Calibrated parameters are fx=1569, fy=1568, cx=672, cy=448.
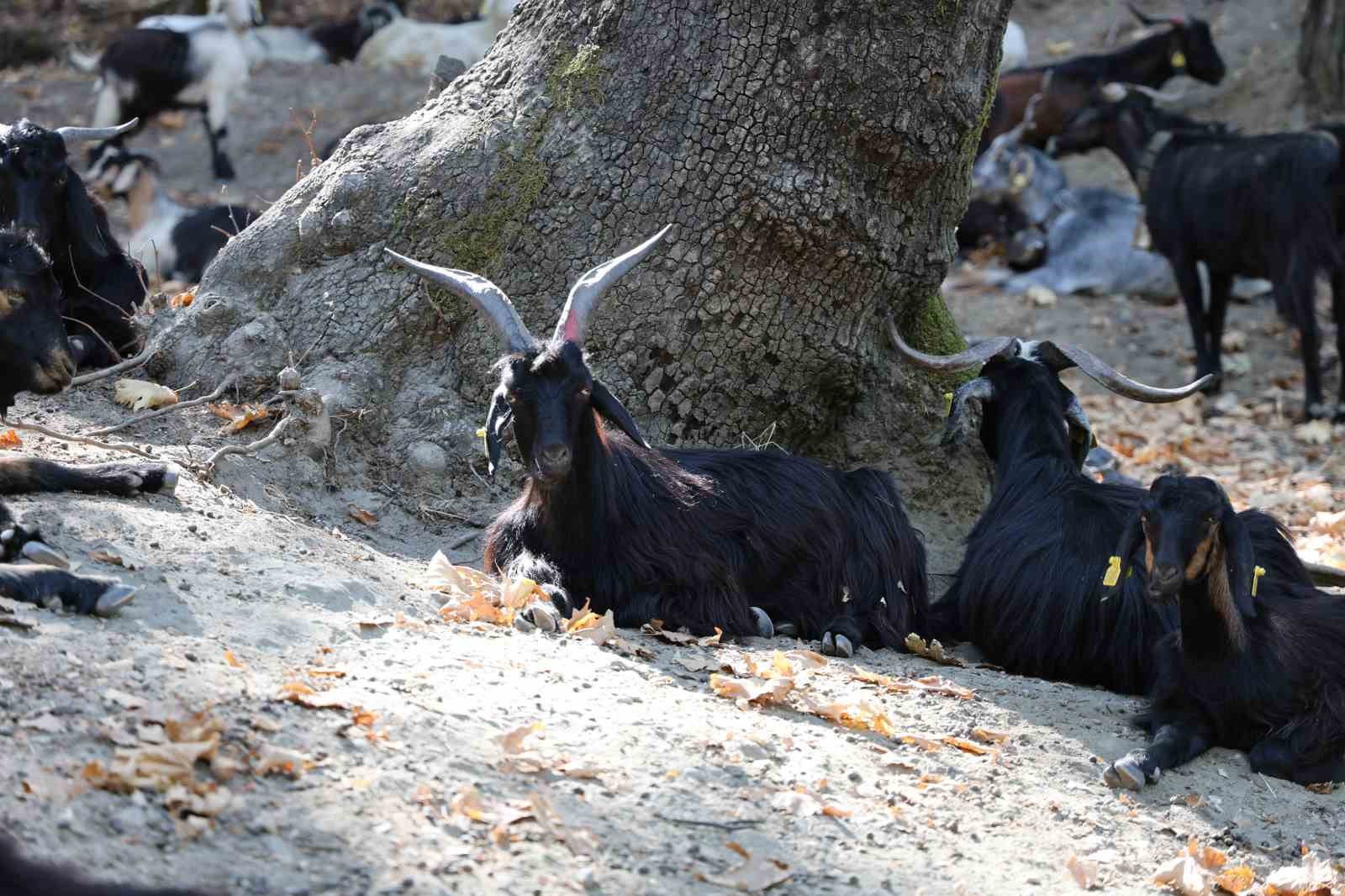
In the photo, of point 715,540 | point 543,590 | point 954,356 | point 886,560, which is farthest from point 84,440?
point 954,356

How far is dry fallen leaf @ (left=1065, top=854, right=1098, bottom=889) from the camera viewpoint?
14.1ft

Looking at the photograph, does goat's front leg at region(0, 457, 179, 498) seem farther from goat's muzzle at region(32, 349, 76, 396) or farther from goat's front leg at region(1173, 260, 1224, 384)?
goat's front leg at region(1173, 260, 1224, 384)

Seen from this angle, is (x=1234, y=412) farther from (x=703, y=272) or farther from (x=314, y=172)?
(x=314, y=172)

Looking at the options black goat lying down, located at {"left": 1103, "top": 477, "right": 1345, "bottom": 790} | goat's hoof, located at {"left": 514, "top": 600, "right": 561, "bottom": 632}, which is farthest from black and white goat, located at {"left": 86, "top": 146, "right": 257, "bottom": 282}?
black goat lying down, located at {"left": 1103, "top": 477, "right": 1345, "bottom": 790}

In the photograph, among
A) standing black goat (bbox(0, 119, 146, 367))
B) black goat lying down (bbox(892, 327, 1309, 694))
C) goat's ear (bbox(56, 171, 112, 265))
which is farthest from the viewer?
goat's ear (bbox(56, 171, 112, 265))

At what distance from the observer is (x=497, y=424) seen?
579 centimetres

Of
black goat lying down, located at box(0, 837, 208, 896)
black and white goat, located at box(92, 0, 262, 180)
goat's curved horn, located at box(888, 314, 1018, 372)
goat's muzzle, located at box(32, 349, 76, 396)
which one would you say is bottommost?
black goat lying down, located at box(0, 837, 208, 896)

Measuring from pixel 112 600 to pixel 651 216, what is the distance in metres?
3.10

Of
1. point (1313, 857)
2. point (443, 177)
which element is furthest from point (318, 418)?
point (1313, 857)

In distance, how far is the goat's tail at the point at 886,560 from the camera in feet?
21.1

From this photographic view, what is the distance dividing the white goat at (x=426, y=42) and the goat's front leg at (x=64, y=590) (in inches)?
557

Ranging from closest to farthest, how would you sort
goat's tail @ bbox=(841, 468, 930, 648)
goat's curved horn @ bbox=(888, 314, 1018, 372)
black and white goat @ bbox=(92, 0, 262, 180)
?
goat's tail @ bbox=(841, 468, 930, 648) → goat's curved horn @ bbox=(888, 314, 1018, 372) → black and white goat @ bbox=(92, 0, 262, 180)

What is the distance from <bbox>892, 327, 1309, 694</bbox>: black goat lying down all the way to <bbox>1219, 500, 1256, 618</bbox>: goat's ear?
689 mm

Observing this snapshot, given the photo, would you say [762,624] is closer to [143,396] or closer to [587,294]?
[587,294]
